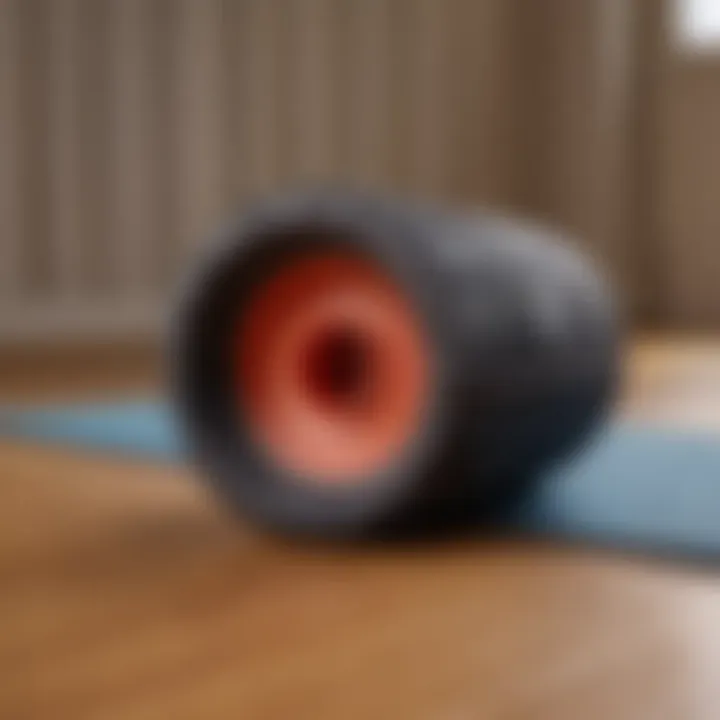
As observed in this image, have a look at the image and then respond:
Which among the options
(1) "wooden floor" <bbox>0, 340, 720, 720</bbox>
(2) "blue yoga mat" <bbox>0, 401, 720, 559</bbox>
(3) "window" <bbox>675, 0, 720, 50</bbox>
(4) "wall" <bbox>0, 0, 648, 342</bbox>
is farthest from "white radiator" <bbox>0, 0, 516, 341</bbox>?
(1) "wooden floor" <bbox>0, 340, 720, 720</bbox>

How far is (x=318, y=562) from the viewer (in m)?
0.93

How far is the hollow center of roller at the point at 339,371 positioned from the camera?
1.07 m

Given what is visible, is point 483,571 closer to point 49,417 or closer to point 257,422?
point 257,422

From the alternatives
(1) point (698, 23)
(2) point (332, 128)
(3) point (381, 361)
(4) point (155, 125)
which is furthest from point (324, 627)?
(1) point (698, 23)

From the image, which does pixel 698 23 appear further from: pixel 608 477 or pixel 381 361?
pixel 381 361

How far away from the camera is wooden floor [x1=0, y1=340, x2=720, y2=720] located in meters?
0.63

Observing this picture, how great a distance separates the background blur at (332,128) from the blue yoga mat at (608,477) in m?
1.11

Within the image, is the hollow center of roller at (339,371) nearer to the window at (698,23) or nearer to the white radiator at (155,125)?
the white radiator at (155,125)

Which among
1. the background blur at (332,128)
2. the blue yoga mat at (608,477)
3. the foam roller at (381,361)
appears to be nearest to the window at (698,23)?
the background blur at (332,128)

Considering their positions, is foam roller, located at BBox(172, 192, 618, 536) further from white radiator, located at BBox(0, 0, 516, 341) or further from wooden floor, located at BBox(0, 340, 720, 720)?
white radiator, located at BBox(0, 0, 516, 341)

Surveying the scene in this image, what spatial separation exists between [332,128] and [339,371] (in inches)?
82.6

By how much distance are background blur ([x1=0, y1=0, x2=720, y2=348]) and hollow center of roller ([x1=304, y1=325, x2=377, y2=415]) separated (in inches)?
69.1

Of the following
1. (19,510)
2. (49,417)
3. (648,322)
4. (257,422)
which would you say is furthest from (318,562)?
(648,322)

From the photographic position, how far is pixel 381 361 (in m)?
1.04
